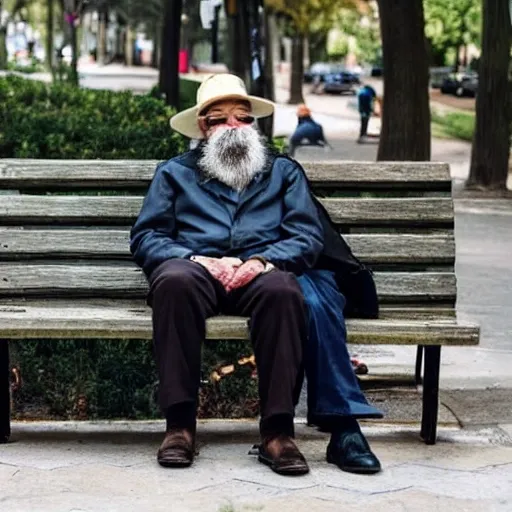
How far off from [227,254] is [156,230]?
0.28 meters

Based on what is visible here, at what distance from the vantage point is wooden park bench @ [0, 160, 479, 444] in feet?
16.9

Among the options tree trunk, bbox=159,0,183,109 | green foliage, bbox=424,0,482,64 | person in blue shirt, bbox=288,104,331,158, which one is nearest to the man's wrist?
person in blue shirt, bbox=288,104,331,158

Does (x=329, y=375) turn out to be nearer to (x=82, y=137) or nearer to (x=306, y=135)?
(x=82, y=137)

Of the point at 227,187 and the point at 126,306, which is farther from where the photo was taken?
the point at 126,306

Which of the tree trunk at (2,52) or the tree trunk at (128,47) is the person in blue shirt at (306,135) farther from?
the tree trunk at (128,47)

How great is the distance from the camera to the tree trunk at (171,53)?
2320 centimetres

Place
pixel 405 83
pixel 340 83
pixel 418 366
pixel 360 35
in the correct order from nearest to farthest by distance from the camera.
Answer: pixel 418 366 → pixel 405 83 → pixel 340 83 → pixel 360 35

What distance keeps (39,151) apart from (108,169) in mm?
4450

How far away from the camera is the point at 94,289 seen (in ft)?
16.9

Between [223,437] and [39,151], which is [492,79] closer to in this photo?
[39,151]

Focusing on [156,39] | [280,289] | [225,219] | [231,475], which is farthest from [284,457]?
[156,39]

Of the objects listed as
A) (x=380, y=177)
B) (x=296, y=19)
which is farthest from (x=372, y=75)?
(x=380, y=177)

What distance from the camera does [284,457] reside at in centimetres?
438

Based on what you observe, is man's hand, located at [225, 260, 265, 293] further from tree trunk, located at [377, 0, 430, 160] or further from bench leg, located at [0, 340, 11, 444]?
tree trunk, located at [377, 0, 430, 160]
